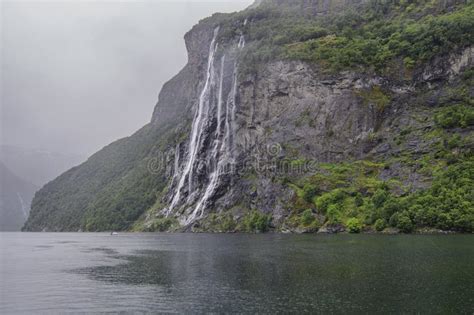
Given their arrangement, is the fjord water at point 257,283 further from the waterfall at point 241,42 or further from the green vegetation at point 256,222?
the waterfall at point 241,42

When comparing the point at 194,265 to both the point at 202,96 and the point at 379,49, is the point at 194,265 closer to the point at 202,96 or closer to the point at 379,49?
the point at 379,49

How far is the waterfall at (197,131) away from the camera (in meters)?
159

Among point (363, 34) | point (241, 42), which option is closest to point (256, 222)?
point (363, 34)

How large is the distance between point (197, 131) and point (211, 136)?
1167cm

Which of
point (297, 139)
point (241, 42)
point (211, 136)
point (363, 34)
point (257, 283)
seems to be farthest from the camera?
point (241, 42)

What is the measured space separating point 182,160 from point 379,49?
257 ft

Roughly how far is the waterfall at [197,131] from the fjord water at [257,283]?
101002 mm

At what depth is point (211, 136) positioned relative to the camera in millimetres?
156750

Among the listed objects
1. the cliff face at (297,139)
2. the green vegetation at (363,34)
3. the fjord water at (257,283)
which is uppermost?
the green vegetation at (363,34)

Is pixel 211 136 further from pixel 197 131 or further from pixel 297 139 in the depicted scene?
pixel 297 139

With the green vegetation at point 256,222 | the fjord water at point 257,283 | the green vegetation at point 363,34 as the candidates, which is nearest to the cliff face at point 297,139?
the green vegetation at point 256,222

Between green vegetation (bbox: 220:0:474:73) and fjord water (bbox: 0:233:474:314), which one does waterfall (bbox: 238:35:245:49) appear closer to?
green vegetation (bbox: 220:0:474:73)

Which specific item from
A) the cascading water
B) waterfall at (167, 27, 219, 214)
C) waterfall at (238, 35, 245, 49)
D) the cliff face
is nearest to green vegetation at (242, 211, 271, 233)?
the cliff face

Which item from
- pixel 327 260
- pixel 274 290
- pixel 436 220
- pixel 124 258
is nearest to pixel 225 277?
pixel 274 290
